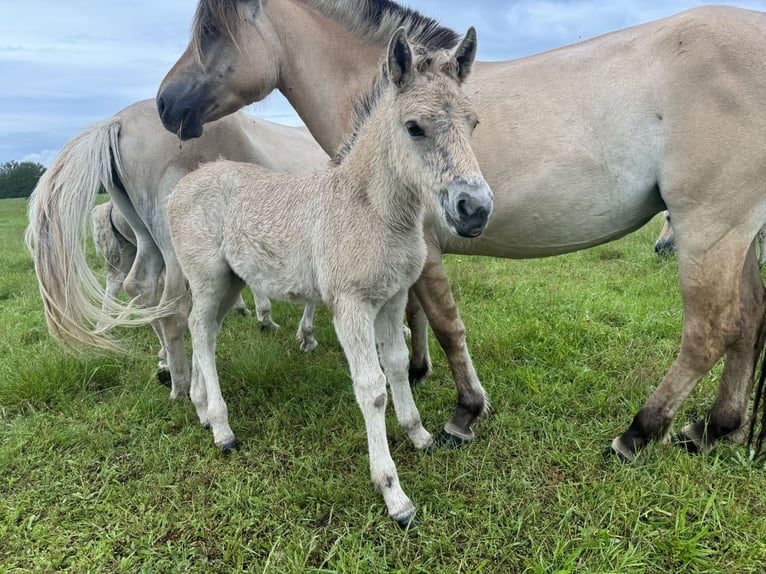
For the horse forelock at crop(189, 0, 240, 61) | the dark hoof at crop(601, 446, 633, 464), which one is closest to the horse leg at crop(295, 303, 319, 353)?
the horse forelock at crop(189, 0, 240, 61)

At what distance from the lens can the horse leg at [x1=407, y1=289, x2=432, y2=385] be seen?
3754mm

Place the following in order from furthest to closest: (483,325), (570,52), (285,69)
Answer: (483,325) < (285,69) < (570,52)

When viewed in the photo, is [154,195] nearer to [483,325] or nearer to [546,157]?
[546,157]

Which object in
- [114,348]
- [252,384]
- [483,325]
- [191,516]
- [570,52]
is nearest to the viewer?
[191,516]

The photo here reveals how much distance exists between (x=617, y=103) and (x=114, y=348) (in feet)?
11.3

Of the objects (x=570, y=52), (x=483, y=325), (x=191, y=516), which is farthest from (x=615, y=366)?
(x=191, y=516)

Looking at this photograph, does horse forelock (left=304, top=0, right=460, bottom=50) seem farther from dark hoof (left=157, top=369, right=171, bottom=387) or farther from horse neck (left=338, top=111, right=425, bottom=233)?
dark hoof (left=157, top=369, right=171, bottom=387)

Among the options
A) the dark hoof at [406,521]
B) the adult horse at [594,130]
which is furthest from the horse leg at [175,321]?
the dark hoof at [406,521]

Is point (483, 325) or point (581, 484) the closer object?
point (581, 484)

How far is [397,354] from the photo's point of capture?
2.72 metres

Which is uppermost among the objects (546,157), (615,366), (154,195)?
(546,157)

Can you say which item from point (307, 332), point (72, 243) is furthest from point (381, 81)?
point (307, 332)

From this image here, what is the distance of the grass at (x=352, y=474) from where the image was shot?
219cm

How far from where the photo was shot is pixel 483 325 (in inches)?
182
